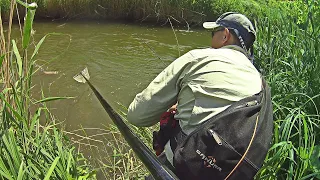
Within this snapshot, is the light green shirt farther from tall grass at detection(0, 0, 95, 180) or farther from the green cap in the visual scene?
tall grass at detection(0, 0, 95, 180)

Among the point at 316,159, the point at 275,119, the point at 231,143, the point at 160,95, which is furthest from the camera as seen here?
the point at 275,119

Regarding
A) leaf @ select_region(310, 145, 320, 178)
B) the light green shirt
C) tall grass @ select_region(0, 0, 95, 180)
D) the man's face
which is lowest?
leaf @ select_region(310, 145, 320, 178)

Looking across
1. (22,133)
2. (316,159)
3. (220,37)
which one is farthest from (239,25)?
(22,133)

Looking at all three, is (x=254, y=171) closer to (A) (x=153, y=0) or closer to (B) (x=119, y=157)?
(B) (x=119, y=157)

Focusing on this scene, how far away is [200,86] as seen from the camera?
2.05 metres

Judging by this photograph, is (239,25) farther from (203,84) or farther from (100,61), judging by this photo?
(100,61)

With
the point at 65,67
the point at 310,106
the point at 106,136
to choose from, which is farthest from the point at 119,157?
the point at 65,67

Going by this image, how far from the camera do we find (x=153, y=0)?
10.6 metres

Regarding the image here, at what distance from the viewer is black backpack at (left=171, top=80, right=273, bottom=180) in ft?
6.42

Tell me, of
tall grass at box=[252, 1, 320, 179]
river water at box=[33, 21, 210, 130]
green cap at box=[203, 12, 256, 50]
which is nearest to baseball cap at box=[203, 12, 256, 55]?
green cap at box=[203, 12, 256, 50]

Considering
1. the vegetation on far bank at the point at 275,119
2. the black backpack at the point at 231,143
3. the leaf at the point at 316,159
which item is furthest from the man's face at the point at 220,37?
the leaf at the point at 316,159

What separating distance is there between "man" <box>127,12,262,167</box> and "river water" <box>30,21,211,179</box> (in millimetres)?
2522

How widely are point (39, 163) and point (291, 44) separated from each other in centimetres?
249

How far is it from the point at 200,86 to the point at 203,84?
0.02 meters
